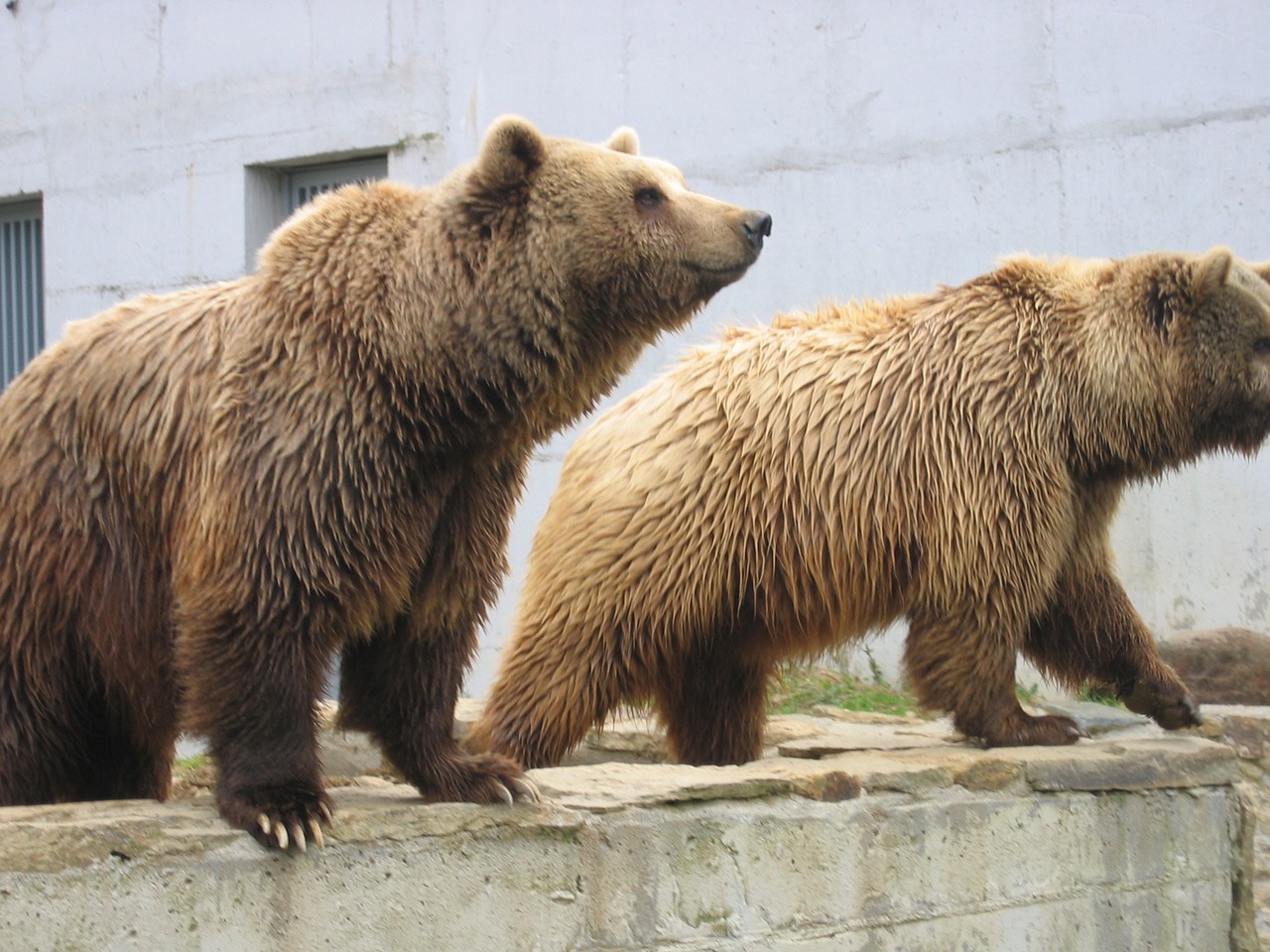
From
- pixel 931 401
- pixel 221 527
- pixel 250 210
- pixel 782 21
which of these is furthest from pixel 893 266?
pixel 221 527

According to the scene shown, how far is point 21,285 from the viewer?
11.2m

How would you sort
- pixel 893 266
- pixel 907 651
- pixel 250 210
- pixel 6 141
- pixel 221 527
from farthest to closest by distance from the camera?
pixel 6 141 → pixel 250 210 → pixel 893 266 → pixel 907 651 → pixel 221 527

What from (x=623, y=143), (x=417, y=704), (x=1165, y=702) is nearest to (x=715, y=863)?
(x=417, y=704)

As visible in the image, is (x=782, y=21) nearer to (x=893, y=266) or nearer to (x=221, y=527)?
(x=893, y=266)

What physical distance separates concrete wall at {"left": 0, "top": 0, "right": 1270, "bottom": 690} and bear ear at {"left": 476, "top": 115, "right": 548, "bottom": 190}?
→ 364 centimetres

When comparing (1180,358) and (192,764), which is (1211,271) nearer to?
(1180,358)

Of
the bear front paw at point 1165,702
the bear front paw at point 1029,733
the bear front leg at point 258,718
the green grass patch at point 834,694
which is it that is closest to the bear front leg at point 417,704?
the bear front leg at point 258,718

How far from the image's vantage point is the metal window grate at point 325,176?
9984 millimetres

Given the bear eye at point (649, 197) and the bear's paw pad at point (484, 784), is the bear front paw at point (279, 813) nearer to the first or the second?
the bear's paw pad at point (484, 784)

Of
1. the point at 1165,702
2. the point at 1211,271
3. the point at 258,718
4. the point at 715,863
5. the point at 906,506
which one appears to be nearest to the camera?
the point at 258,718

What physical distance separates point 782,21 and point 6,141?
18.0 ft

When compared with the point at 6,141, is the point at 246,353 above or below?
below

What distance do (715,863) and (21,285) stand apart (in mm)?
8601

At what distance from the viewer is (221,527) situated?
138 inches
